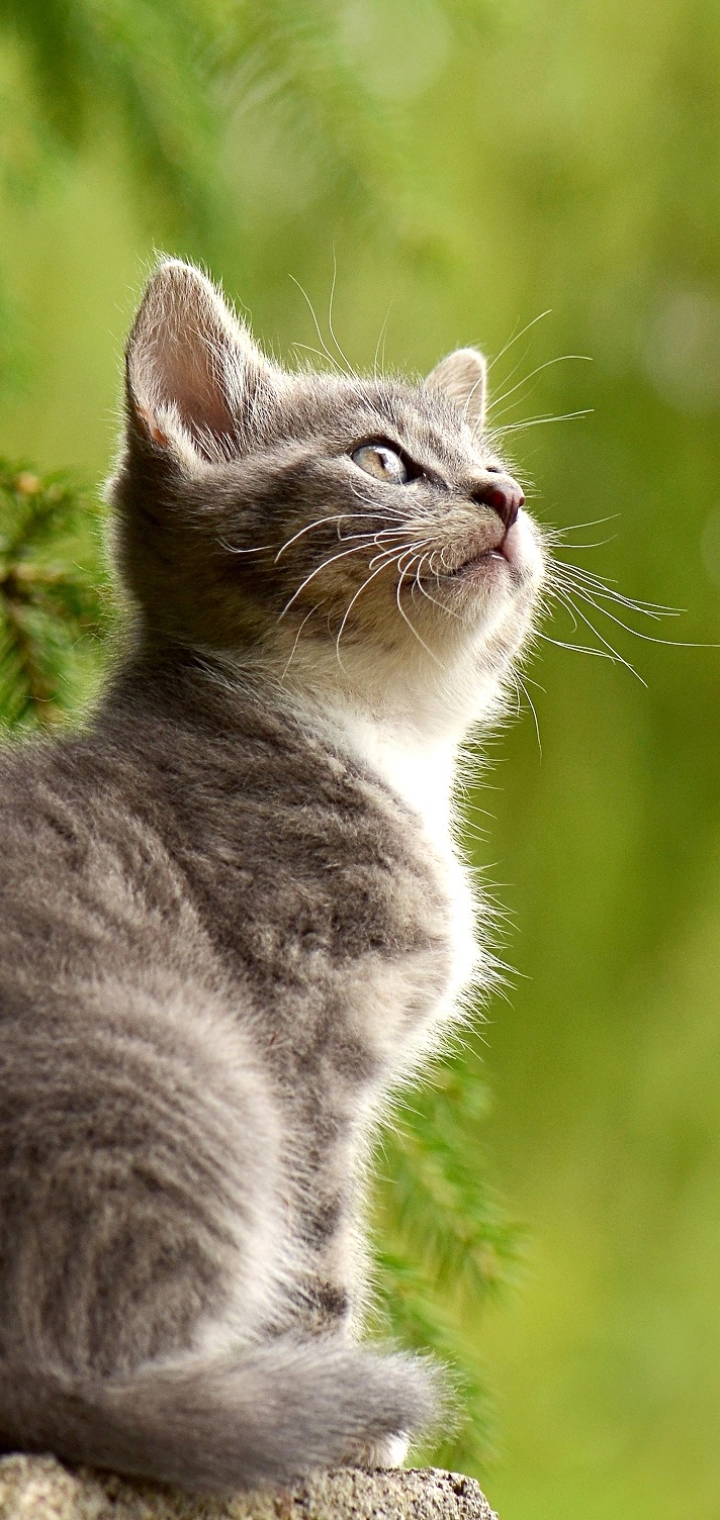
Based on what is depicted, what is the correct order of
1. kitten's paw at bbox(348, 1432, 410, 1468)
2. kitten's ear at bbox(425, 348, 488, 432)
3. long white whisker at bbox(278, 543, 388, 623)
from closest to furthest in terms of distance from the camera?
kitten's paw at bbox(348, 1432, 410, 1468)
long white whisker at bbox(278, 543, 388, 623)
kitten's ear at bbox(425, 348, 488, 432)

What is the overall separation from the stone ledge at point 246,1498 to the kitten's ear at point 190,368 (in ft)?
2.95

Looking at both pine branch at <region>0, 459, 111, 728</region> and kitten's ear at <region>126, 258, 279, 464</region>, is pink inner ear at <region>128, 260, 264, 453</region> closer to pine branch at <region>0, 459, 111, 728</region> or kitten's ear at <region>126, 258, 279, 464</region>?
kitten's ear at <region>126, 258, 279, 464</region>

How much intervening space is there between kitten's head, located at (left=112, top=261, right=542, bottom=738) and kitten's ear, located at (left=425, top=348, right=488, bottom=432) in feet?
0.85

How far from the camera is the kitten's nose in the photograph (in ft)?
4.73

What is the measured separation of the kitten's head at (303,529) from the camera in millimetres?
1375

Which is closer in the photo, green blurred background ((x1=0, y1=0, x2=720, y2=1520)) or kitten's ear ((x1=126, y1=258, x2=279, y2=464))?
kitten's ear ((x1=126, y1=258, x2=279, y2=464))

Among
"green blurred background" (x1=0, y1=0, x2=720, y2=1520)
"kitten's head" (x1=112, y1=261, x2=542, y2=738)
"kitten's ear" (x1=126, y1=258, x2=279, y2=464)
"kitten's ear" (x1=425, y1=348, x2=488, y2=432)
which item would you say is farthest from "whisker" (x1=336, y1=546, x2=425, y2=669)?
"green blurred background" (x1=0, y1=0, x2=720, y2=1520)

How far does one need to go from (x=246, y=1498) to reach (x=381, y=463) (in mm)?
925

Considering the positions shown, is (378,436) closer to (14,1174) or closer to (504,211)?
(14,1174)

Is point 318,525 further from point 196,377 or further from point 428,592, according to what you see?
point 196,377

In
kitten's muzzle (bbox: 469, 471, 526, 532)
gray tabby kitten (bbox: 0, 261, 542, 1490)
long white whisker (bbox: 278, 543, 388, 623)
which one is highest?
kitten's muzzle (bbox: 469, 471, 526, 532)

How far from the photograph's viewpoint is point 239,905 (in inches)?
46.8

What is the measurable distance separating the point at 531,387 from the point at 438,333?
20cm

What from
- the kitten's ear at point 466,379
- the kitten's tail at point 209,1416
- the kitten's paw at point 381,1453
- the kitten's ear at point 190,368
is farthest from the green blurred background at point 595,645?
the kitten's tail at point 209,1416
